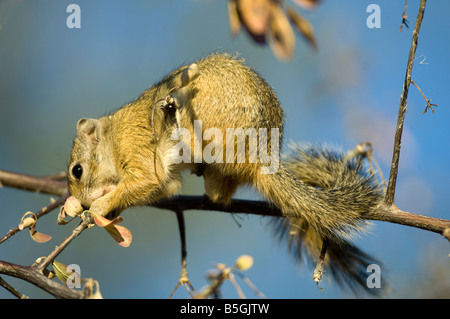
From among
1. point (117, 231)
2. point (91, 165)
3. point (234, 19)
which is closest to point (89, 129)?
point (91, 165)

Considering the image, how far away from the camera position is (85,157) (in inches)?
119

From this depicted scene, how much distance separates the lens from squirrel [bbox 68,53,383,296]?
8.29ft

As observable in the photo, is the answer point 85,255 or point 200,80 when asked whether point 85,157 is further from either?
point 85,255

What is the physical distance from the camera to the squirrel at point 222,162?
8.29 ft

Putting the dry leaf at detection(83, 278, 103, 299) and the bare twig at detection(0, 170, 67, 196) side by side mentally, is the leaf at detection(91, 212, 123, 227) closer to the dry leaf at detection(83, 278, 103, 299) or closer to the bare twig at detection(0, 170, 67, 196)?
the dry leaf at detection(83, 278, 103, 299)

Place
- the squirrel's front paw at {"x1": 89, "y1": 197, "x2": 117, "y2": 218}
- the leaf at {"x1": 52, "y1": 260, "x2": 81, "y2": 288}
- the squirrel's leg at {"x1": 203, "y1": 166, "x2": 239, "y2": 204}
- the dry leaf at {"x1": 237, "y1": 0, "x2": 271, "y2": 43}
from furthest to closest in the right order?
the squirrel's leg at {"x1": 203, "y1": 166, "x2": 239, "y2": 204} → the squirrel's front paw at {"x1": 89, "y1": 197, "x2": 117, "y2": 218} → the leaf at {"x1": 52, "y1": 260, "x2": 81, "y2": 288} → the dry leaf at {"x1": 237, "y1": 0, "x2": 271, "y2": 43}

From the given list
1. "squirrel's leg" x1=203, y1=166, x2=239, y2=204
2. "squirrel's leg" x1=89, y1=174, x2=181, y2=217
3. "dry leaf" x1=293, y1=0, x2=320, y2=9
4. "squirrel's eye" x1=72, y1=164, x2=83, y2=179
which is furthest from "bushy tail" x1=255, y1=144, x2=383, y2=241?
"dry leaf" x1=293, y1=0, x2=320, y2=9

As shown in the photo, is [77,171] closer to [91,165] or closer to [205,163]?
[91,165]

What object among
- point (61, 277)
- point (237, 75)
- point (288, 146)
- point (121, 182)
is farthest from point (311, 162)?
point (61, 277)

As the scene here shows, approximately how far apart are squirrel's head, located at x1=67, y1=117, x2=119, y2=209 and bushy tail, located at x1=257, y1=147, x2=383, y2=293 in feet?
3.41

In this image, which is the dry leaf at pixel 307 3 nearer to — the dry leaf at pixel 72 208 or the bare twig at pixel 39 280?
the bare twig at pixel 39 280

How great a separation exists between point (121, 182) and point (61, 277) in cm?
119

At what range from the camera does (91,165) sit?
9.78ft

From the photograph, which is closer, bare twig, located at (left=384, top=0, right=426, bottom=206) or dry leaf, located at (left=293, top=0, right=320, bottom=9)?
dry leaf, located at (left=293, top=0, right=320, bottom=9)
